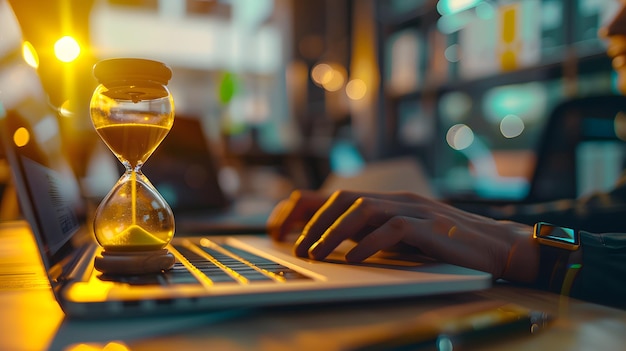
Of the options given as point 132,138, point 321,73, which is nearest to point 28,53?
point 132,138

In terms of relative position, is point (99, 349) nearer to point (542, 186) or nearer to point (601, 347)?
point (601, 347)

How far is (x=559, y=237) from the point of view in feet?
1.90

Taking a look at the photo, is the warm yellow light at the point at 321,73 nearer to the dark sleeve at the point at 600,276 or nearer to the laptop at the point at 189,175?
the laptop at the point at 189,175

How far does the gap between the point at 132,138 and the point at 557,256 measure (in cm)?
49

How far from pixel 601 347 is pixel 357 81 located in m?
4.31

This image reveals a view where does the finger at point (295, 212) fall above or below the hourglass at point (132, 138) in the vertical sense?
below

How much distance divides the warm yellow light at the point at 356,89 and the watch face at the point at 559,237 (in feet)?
12.7

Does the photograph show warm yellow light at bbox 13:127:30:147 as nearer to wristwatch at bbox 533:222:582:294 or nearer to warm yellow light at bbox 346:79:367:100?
wristwatch at bbox 533:222:582:294

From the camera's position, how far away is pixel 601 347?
0.36 metres

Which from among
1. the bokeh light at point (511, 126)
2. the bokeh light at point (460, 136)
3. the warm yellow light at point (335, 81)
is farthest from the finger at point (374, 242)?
the warm yellow light at point (335, 81)

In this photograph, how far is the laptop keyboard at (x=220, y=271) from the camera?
439 mm

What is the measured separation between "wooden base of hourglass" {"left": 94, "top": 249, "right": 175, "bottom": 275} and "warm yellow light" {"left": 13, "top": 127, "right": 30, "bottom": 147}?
0.46 feet

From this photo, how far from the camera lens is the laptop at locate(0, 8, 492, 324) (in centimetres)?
38

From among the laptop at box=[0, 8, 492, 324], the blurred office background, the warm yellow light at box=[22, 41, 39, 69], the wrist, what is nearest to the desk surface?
the laptop at box=[0, 8, 492, 324]
